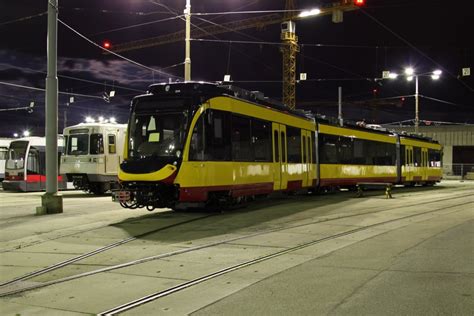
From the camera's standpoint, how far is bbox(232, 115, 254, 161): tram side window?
52.2 feet

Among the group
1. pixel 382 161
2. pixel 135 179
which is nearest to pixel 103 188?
pixel 135 179

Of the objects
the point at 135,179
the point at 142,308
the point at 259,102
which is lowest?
the point at 142,308

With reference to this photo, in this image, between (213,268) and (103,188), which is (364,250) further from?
(103,188)

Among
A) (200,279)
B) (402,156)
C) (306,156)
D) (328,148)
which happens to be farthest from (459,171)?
(200,279)

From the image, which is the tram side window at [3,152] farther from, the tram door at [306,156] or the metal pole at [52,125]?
the tram door at [306,156]

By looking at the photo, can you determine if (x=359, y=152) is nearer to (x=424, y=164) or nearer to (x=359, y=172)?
(x=359, y=172)

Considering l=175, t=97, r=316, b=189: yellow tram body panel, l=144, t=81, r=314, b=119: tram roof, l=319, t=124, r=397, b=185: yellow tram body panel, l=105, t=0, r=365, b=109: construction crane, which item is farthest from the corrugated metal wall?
l=144, t=81, r=314, b=119: tram roof

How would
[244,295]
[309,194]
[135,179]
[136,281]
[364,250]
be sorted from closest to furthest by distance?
1. [244,295]
2. [136,281]
3. [364,250]
4. [135,179]
5. [309,194]

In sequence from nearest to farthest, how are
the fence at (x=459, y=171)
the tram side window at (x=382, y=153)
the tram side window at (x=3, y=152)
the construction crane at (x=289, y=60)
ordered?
1. the tram side window at (x=382, y=153)
2. the tram side window at (x=3, y=152)
3. the construction crane at (x=289, y=60)
4. the fence at (x=459, y=171)

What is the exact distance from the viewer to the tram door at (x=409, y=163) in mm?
36031

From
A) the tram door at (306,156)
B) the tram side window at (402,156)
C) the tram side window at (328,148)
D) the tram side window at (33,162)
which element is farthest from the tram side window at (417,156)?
the tram side window at (33,162)

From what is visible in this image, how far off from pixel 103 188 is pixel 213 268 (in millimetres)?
18515

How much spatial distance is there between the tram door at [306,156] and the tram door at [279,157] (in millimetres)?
2223

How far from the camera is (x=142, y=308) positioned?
6199 millimetres
